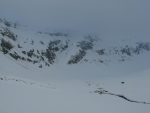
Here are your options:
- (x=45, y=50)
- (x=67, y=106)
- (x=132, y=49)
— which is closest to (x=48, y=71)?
(x=45, y=50)

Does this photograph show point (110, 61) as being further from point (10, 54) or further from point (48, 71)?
point (10, 54)

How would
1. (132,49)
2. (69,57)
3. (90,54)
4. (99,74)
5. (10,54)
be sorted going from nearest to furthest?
(10,54) < (99,74) < (69,57) < (90,54) < (132,49)

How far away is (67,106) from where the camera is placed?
30.5m

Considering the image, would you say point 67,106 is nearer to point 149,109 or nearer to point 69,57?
point 149,109

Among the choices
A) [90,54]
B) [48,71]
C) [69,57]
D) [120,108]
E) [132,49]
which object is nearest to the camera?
[120,108]

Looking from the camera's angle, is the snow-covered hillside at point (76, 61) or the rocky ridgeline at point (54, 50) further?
the rocky ridgeline at point (54, 50)

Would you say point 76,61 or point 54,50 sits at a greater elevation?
point 54,50

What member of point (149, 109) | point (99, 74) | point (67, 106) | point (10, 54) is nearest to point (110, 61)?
point (99, 74)

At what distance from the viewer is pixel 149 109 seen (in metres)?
40.7

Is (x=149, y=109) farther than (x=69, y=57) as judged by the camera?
No

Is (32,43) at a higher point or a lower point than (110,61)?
higher

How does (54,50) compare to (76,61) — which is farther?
(54,50)

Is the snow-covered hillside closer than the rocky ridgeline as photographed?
Yes

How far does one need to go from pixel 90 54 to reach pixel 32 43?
3158 cm
